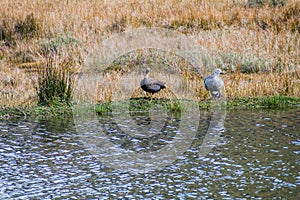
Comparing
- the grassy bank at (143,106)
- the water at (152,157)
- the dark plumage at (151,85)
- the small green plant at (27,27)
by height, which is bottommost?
the grassy bank at (143,106)

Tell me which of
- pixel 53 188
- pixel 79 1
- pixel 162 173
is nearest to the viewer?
pixel 53 188

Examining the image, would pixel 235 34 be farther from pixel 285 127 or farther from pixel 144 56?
pixel 285 127

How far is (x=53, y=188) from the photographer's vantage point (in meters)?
7.50

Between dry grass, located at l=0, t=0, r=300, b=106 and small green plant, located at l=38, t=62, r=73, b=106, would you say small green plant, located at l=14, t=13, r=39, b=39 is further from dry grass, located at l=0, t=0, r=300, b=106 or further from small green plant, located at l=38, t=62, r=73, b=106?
small green plant, located at l=38, t=62, r=73, b=106

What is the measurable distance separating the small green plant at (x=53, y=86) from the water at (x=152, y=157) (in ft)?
3.46

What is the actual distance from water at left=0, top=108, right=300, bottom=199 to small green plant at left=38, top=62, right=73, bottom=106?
3.46 feet

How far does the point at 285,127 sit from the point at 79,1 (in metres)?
14.6

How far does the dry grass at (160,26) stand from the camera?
1389 cm

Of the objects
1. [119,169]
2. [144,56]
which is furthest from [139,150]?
[144,56]

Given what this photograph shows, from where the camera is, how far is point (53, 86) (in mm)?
12703

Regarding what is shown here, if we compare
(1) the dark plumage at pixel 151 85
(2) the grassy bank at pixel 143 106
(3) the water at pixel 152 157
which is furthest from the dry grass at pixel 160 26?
(3) the water at pixel 152 157

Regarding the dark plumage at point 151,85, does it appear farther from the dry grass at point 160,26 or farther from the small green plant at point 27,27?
the small green plant at point 27,27

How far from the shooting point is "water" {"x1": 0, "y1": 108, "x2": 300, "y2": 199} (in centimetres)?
745

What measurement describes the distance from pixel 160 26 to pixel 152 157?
11.6 metres
